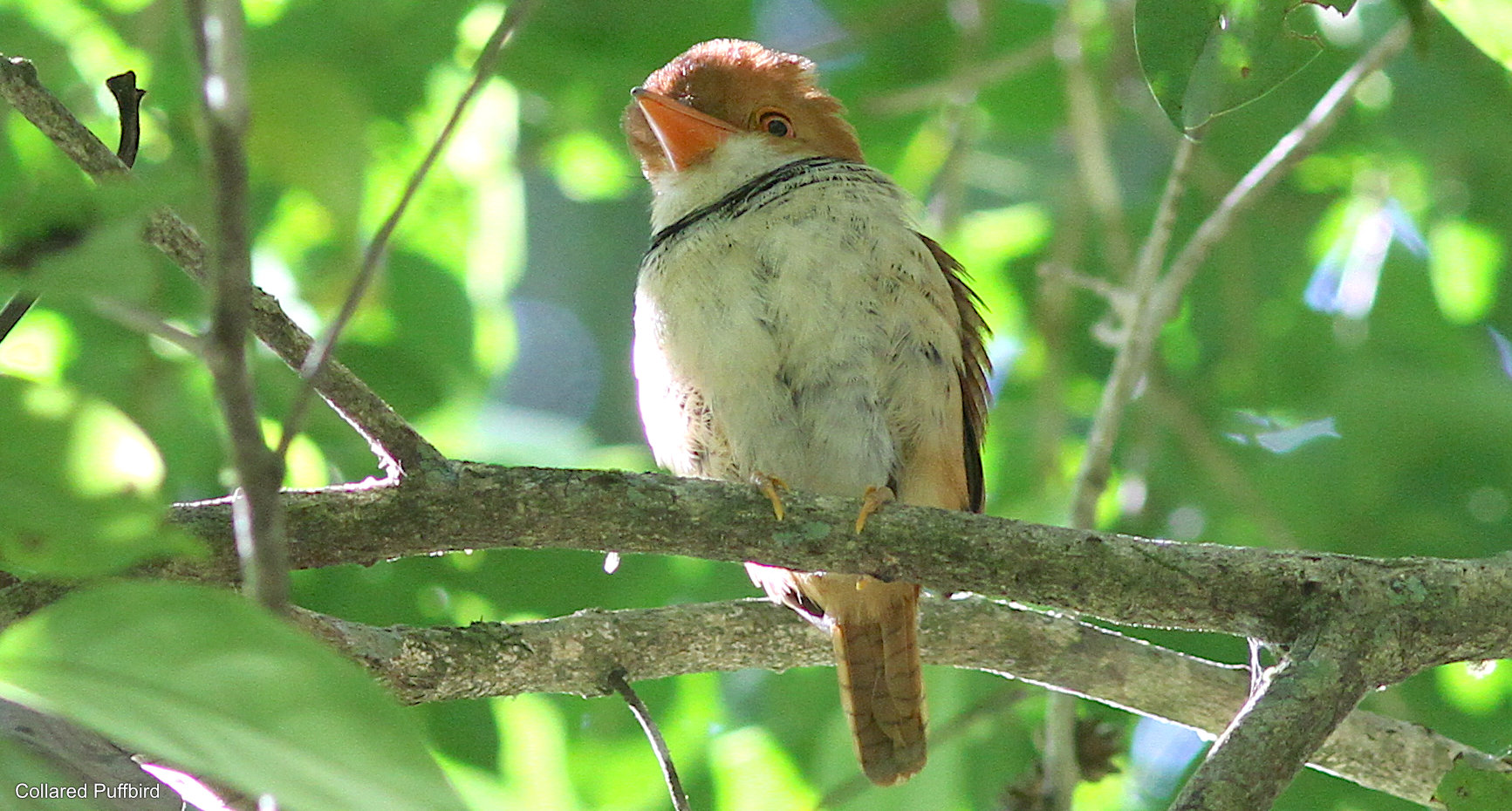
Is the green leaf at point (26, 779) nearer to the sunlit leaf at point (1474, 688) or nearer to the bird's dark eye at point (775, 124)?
the bird's dark eye at point (775, 124)

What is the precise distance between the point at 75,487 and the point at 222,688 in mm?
227

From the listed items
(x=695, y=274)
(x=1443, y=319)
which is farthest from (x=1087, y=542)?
(x=1443, y=319)

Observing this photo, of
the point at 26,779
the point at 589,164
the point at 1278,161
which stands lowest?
the point at 26,779

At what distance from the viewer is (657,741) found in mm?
2424

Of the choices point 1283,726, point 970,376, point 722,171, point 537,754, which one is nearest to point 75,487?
point 1283,726

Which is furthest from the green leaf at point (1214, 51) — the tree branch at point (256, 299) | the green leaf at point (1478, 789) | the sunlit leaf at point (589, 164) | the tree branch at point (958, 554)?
the sunlit leaf at point (589, 164)

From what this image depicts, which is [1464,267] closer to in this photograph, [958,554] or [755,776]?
[755,776]

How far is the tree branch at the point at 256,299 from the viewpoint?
2.02m

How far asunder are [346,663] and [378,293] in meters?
3.28

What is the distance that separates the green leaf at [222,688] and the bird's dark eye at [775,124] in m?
2.98

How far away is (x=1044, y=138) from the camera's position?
5805 millimetres

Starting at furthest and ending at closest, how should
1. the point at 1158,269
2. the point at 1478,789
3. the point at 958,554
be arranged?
the point at 1158,269
the point at 958,554
the point at 1478,789

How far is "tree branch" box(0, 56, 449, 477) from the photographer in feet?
6.63

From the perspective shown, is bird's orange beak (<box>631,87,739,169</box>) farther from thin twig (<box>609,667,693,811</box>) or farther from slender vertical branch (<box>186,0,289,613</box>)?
slender vertical branch (<box>186,0,289,613</box>)
